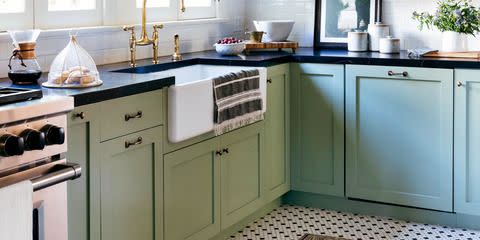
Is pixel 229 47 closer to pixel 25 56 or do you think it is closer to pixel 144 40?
pixel 144 40

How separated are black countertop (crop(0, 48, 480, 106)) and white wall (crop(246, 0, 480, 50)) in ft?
0.93

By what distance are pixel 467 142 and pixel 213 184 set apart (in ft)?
4.99

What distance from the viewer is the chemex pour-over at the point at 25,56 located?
10.6 feet

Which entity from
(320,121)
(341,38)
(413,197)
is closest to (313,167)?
(320,121)

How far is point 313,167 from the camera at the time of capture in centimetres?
496

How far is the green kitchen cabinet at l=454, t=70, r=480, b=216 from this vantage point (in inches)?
173

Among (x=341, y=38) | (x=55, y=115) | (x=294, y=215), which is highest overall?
(x=341, y=38)

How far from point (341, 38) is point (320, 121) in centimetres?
77

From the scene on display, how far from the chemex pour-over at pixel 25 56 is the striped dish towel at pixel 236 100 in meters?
0.97

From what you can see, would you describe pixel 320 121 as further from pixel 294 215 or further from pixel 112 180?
pixel 112 180

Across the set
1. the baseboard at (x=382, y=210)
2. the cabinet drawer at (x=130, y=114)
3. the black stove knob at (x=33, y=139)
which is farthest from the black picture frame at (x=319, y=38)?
the black stove knob at (x=33, y=139)

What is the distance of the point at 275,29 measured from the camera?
5.32 m

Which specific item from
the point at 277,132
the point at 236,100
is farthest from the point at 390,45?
the point at 236,100

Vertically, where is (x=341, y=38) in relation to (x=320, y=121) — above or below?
above
